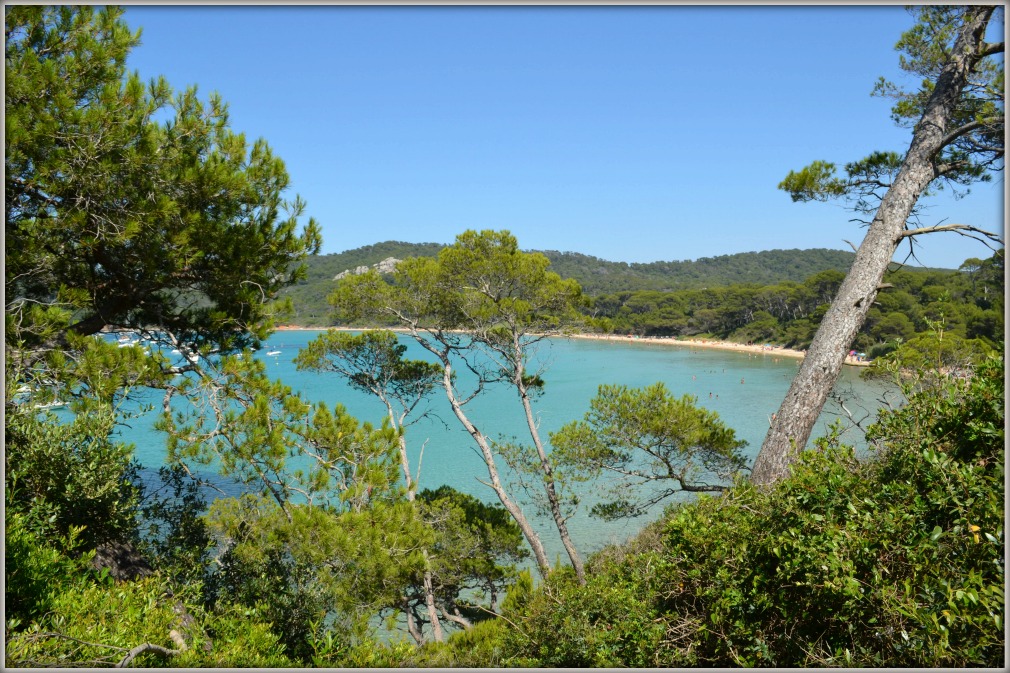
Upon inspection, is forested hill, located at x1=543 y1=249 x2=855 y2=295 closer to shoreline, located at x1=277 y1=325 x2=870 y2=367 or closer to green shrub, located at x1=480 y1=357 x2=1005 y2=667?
shoreline, located at x1=277 y1=325 x2=870 y2=367

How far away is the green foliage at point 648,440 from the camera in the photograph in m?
6.82

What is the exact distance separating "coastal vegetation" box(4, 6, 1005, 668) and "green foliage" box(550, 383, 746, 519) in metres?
0.05

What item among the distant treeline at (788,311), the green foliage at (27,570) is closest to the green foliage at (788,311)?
the distant treeline at (788,311)

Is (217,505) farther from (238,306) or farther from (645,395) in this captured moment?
(645,395)

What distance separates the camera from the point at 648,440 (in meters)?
7.24

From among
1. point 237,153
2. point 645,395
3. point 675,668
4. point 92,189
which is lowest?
point 675,668

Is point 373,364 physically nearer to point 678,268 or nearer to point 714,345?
point 714,345

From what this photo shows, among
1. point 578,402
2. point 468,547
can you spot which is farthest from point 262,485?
point 578,402

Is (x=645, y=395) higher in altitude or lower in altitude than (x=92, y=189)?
lower

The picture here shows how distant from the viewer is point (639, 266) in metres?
117

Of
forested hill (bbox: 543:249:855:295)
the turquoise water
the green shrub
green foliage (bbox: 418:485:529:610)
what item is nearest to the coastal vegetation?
the green shrub

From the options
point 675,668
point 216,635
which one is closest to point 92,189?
point 216,635

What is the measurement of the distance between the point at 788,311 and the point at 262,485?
5728 cm

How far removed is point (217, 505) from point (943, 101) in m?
7.16
